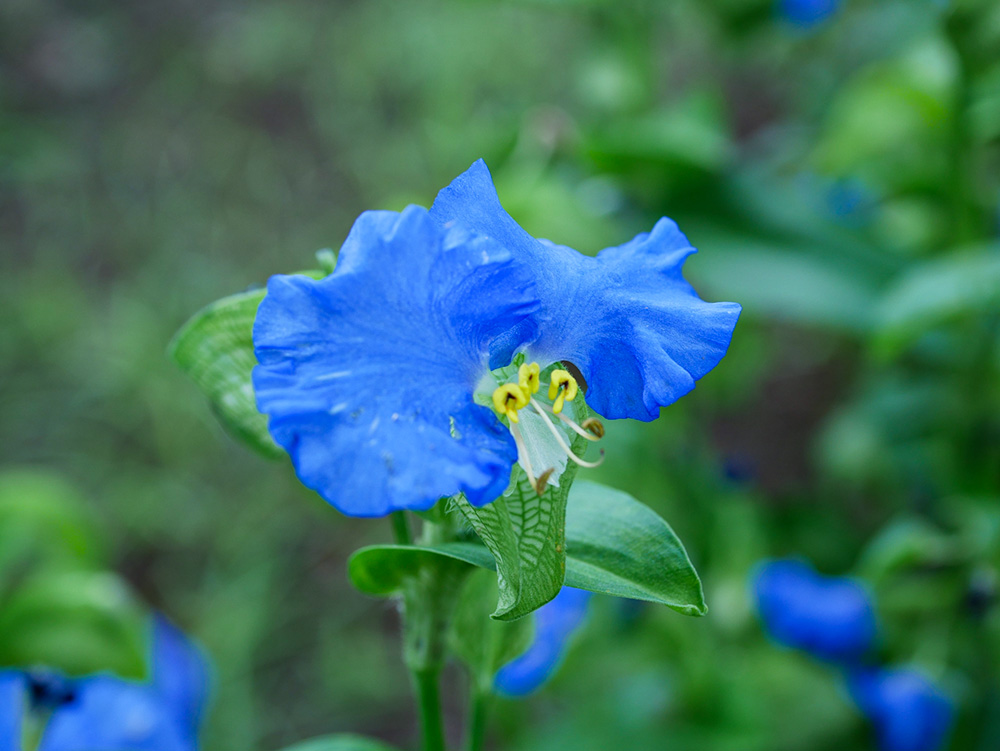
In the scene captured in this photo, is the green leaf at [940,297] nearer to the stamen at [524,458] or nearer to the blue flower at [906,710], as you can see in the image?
the blue flower at [906,710]

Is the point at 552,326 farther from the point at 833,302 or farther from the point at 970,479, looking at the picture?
the point at 970,479

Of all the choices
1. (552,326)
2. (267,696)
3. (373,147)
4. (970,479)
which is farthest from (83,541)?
(373,147)

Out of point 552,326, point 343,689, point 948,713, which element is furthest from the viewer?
point 343,689

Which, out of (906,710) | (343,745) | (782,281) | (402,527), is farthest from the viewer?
(782,281)

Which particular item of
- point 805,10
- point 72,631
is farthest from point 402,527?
point 805,10

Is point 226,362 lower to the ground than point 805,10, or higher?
lower

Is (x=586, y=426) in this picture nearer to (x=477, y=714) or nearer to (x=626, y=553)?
(x=626, y=553)

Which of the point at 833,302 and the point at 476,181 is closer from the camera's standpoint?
the point at 476,181

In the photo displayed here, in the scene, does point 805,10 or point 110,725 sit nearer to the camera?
point 110,725
